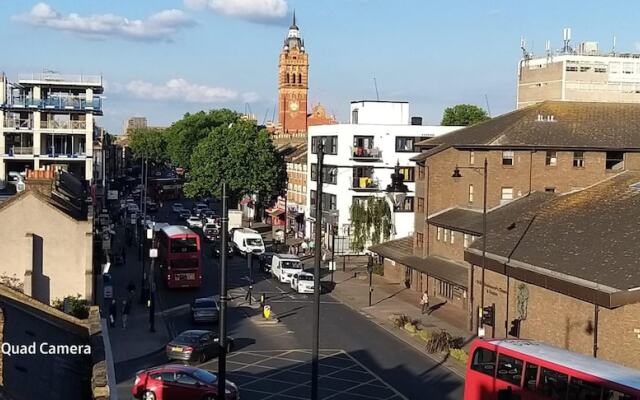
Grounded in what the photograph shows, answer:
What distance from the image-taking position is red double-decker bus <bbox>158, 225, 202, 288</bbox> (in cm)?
5312

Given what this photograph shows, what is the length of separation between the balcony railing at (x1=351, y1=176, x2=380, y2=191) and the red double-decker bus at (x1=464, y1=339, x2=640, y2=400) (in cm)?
4970

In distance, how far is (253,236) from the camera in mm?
71000

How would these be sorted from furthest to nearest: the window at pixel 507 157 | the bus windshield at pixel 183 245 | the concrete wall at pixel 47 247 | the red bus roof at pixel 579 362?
the bus windshield at pixel 183 245
the window at pixel 507 157
the concrete wall at pixel 47 247
the red bus roof at pixel 579 362

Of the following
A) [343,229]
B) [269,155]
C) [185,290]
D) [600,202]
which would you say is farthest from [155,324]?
[269,155]

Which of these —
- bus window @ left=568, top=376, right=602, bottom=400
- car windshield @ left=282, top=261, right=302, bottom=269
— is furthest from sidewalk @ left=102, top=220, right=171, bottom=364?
bus window @ left=568, top=376, right=602, bottom=400

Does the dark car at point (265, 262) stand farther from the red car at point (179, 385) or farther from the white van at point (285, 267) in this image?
the red car at point (179, 385)

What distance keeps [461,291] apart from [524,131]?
10586mm

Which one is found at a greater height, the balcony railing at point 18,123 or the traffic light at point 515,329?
the balcony railing at point 18,123

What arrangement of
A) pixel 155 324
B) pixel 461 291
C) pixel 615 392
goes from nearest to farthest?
pixel 615 392 → pixel 155 324 → pixel 461 291

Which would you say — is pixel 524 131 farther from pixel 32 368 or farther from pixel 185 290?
pixel 32 368

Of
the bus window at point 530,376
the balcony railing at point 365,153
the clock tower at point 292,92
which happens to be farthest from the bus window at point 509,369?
the clock tower at point 292,92

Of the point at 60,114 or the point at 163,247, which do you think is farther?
the point at 60,114

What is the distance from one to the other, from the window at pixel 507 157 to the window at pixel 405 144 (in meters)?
24.8

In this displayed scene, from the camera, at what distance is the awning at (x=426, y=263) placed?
159 ft
